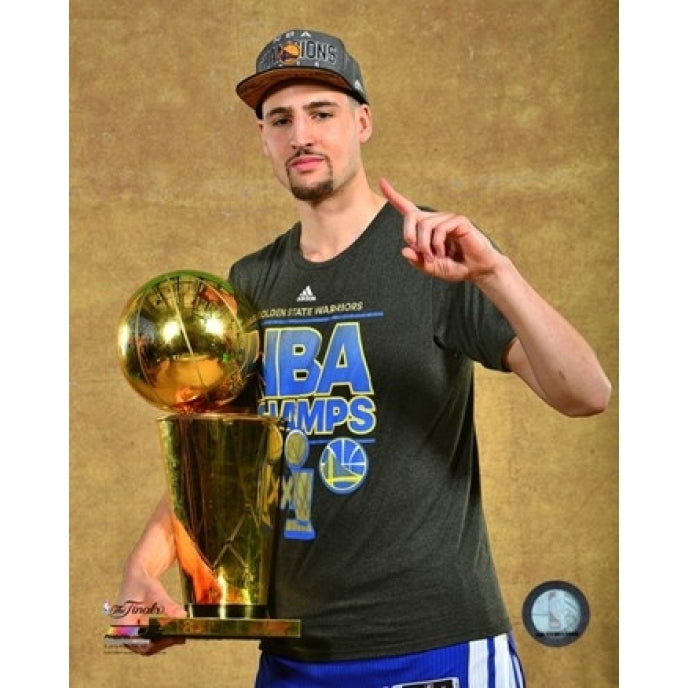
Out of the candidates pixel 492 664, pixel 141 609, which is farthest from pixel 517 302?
pixel 141 609

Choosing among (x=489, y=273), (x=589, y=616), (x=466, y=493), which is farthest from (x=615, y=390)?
(x=489, y=273)

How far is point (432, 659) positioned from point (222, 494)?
0.37 meters

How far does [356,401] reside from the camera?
2055 millimetres

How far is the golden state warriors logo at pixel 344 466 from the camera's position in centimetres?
203

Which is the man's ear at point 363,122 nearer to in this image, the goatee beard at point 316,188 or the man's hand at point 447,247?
the goatee beard at point 316,188

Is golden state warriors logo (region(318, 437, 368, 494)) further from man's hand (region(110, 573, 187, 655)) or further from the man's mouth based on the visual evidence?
the man's mouth

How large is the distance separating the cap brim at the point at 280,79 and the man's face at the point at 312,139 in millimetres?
12

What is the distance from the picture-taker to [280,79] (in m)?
2.16

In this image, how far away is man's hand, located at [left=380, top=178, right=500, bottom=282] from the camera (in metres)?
1.75

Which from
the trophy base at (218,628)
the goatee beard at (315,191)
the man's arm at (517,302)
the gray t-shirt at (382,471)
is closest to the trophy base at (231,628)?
the trophy base at (218,628)

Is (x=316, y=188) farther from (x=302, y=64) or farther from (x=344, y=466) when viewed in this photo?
(x=344, y=466)

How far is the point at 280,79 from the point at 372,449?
0.57 meters

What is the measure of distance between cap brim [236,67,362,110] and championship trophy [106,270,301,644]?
299mm
